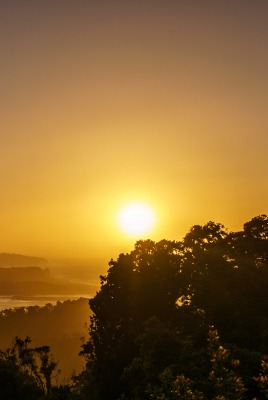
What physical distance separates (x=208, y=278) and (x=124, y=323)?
893cm

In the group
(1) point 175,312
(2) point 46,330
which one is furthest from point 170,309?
(2) point 46,330

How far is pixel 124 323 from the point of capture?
35.3m

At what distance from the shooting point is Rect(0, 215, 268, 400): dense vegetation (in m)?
25.0

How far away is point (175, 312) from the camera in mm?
34281

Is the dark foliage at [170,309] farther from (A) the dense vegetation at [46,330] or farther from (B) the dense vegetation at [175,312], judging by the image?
(A) the dense vegetation at [46,330]

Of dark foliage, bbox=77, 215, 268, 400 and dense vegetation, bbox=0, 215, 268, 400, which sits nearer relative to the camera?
dense vegetation, bbox=0, 215, 268, 400

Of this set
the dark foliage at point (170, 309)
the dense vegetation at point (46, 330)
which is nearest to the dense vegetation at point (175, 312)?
the dark foliage at point (170, 309)

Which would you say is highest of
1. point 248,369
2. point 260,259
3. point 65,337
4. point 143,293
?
point 65,337

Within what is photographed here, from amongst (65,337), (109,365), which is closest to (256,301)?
(109,365)

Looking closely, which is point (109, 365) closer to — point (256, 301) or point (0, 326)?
point (256, 301)

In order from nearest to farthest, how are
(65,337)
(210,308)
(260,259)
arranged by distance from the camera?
1. (210,308)
2. (260,259)
3. (65,337)

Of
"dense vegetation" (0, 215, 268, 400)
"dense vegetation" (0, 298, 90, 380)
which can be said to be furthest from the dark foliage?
"dense vegetation" (0, 298, 90, 380)

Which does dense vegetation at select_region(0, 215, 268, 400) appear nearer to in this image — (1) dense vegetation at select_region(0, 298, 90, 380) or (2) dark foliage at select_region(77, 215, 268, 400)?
(2) dark foliage at select_region(77, 215, 268, 400)

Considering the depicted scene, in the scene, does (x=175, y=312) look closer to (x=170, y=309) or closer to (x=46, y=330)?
(x=170, y=309)
